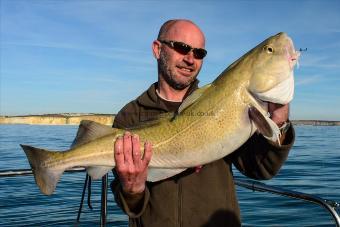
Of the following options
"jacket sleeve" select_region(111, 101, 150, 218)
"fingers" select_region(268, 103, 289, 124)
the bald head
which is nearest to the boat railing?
"jacket sleeve" select_region(111, 101, 150, 218)

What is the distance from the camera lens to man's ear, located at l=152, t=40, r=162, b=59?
466 cm

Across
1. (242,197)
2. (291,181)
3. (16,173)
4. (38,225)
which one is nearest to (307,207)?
(242,197)

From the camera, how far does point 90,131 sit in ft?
13.4

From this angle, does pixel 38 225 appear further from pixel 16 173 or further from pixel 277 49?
pixel 277 49

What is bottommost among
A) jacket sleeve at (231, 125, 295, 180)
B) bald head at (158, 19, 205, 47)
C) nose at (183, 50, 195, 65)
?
jacket sleeve at (231, 125, 295, 180)

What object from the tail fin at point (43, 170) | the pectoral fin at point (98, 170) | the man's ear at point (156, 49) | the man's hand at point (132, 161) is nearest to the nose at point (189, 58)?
the man's ear at point (156, 49)

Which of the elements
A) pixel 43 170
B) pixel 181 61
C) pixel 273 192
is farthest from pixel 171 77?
pixel 273 192

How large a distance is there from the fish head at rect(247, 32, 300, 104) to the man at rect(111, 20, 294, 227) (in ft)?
0.45

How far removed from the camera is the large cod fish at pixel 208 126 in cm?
359

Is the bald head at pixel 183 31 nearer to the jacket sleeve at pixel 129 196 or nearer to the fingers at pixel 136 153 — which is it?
the jacket sleeve at pixel 129 196

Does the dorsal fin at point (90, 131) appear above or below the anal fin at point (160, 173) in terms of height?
above

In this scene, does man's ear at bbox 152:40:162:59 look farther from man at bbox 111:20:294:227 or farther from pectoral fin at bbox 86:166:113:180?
pectoral fin at bbox 86:166:113:180

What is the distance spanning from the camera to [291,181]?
18375 mm

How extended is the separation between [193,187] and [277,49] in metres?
1.47
